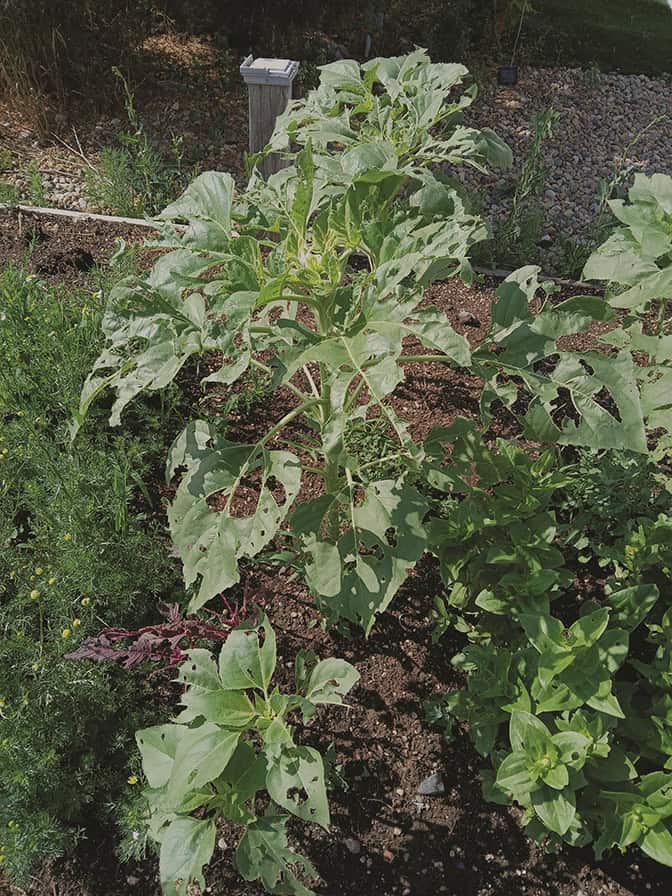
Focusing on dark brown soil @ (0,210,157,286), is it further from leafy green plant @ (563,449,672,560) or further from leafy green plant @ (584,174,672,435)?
leafy green plant @ (563,449,672,560)

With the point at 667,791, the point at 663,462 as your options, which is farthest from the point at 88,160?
the point at 667,791

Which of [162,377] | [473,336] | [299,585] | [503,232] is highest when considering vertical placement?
[162,377]

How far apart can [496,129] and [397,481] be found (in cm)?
457

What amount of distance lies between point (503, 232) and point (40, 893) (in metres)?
3.74

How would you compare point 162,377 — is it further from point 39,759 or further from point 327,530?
point 39,759

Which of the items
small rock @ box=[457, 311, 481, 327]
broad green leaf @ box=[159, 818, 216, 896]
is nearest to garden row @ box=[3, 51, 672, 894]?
broad green leaf @ box=[159, 818, 216, 896]

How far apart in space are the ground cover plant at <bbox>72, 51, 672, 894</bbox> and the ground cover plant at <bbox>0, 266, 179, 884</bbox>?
1.20 ft

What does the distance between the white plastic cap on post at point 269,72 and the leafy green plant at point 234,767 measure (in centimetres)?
289

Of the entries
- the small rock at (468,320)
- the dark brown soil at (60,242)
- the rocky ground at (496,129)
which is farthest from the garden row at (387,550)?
the rocky ground at (496,129)

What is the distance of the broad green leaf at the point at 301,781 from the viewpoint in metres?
1.73

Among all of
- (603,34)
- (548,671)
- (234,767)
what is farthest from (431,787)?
(603,34)

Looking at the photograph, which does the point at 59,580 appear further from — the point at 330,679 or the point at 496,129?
the point at 496,129

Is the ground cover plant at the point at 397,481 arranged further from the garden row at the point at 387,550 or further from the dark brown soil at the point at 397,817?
the dark brown soil at the point at 397,817

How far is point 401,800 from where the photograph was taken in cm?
229
